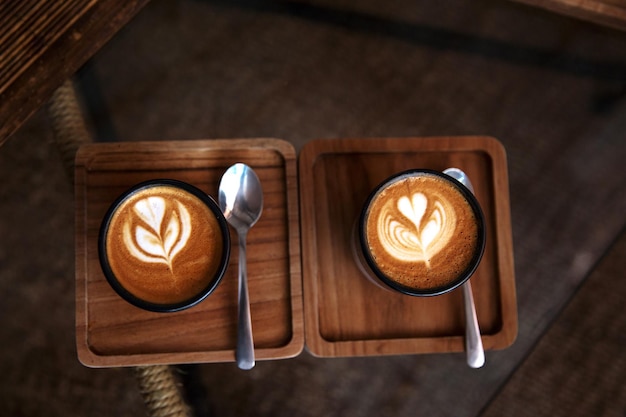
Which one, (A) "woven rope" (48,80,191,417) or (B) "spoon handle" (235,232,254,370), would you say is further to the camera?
(A) "woven rope" (48,80,191,417)

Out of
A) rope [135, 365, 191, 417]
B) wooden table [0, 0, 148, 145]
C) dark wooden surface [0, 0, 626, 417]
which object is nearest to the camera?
wooden table [0, 0, 148, 145]

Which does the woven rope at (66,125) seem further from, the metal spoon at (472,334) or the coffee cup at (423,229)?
the metal spoon at (472,334)

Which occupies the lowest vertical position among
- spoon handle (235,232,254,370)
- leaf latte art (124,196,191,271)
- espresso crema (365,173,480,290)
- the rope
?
the rope

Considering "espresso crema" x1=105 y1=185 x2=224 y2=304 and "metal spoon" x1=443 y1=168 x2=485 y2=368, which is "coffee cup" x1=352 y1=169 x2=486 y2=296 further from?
"espresso crema" x1=105 y1=185 x2=224 y2=304

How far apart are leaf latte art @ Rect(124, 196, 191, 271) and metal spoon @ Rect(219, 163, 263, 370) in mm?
78

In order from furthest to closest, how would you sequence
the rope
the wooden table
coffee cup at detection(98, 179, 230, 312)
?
the rope → the wooden table → coffee cup at detection(98, 179, 230, 312)

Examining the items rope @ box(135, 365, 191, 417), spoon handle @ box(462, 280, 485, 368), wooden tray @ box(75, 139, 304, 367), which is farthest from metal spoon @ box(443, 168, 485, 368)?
rope @ box(135, 365, 191, 417)

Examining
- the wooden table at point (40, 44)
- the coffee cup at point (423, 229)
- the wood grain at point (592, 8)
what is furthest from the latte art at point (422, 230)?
the wooden table at point (40, 44)

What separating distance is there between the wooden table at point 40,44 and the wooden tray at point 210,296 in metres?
0.13

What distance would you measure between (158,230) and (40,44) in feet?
1.18

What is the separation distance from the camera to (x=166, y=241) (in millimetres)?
747

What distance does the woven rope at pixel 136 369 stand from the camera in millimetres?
933

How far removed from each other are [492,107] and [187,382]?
868 mm

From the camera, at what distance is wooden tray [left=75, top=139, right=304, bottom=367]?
0.79 m
